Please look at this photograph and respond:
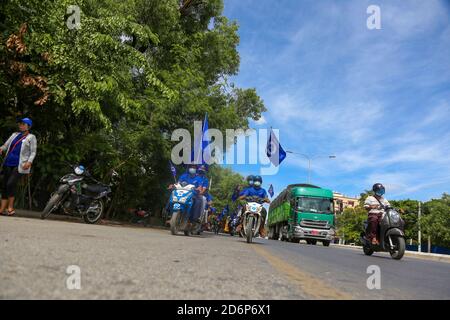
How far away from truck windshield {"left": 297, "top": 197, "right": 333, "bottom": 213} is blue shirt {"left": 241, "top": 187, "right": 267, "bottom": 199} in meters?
11.0

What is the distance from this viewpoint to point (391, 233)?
9781 millimetres

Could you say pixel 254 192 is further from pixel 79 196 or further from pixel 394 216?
pixel 79 196

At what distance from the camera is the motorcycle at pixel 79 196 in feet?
34.4

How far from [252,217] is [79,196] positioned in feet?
15.1

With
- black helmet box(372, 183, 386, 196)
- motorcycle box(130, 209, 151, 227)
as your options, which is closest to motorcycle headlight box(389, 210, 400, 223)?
black helmet box(372, 183, 386, 196)

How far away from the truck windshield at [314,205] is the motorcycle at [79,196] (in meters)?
12.2

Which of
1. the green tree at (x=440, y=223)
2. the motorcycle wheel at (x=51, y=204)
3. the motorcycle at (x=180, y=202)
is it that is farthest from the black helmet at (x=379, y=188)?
the green tree at (x=440, y=223)

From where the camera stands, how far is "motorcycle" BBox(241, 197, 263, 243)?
1034 centimetres

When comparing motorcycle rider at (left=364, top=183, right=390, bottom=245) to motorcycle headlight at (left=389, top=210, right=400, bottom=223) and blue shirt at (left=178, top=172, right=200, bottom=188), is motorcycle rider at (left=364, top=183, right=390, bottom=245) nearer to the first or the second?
motorcycle headlight at (left=389, top=210, right=400, bottom=223)

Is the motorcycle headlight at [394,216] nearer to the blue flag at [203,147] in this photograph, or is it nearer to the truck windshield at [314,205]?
the blue flag at [203,147]

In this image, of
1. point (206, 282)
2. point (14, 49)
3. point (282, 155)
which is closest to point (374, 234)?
point (206, 282)

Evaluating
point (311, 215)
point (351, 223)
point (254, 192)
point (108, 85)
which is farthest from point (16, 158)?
point (351, 223)

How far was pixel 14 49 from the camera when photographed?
32.2 ft
